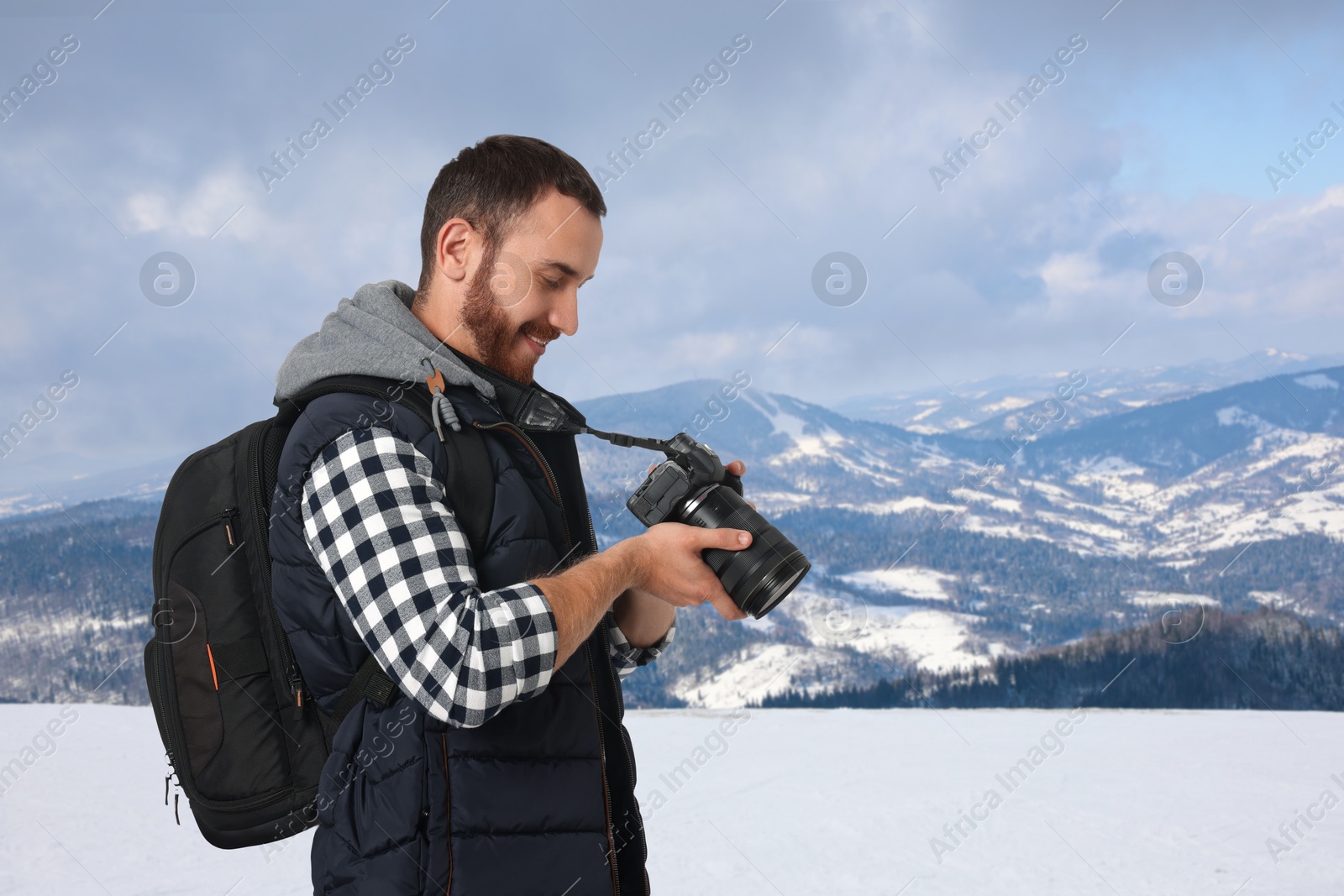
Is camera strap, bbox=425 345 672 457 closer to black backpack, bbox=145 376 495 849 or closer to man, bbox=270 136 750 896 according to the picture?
man, bbox=270 136 750 896

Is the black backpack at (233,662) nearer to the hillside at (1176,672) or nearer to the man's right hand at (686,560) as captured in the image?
the man's right hand at (686,560)

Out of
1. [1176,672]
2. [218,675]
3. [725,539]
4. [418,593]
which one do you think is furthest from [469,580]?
[1176,672]

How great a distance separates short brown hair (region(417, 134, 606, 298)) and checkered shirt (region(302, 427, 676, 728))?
1.58 ft

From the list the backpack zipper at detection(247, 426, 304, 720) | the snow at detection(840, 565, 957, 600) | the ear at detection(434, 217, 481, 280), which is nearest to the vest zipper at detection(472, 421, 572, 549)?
the ear at detection(434, 217, 481, 280)

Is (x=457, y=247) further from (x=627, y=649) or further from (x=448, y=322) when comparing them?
(x=627, y=649)

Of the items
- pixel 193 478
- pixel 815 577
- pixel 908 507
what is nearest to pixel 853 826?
pixel 193 478

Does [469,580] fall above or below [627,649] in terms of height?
above

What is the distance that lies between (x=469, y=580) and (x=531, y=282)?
23.6 inches

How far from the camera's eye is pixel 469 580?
1.25 m

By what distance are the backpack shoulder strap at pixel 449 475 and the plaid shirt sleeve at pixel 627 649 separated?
55cm

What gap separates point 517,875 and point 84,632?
3382 centimetres

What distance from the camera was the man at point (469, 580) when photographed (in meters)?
→ 1.24

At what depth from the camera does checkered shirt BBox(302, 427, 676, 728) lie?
119cm

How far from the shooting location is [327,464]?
4.33ft
